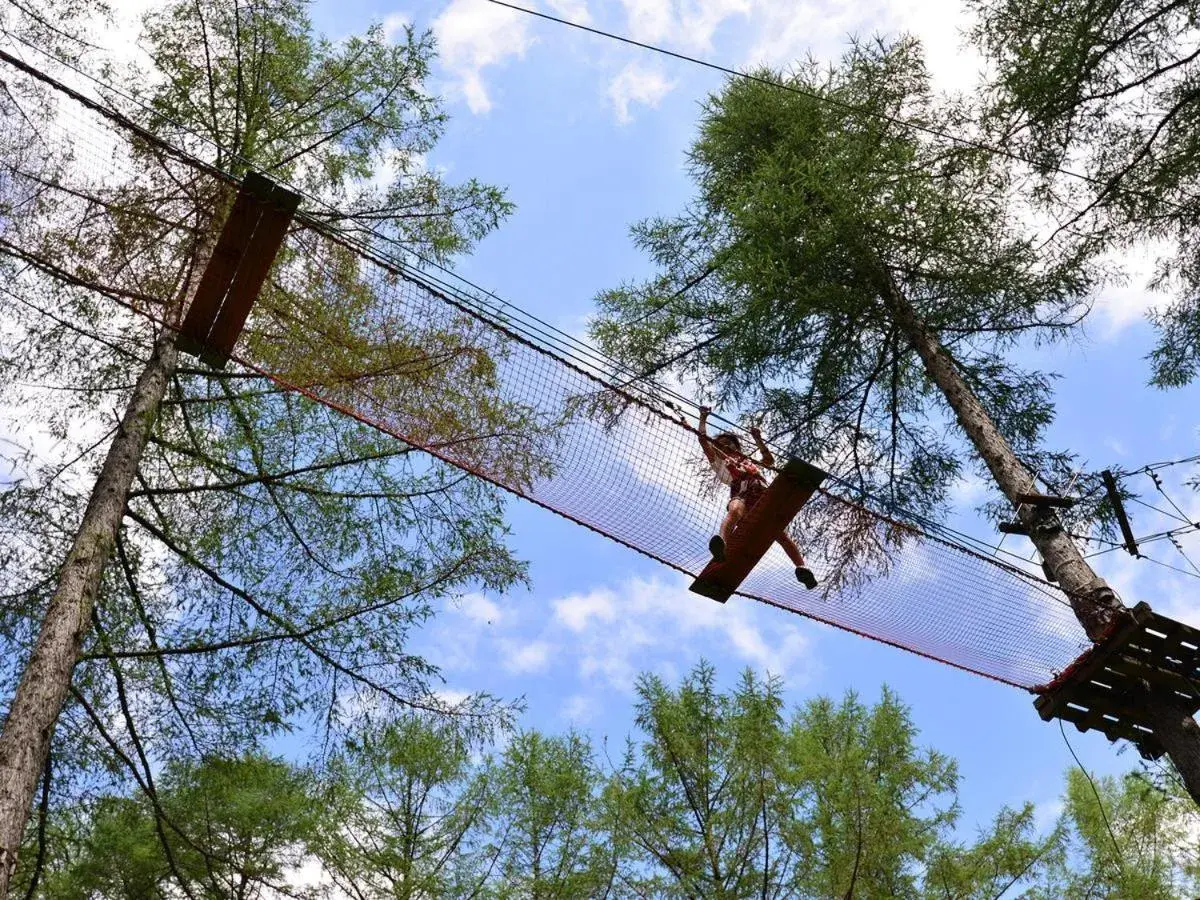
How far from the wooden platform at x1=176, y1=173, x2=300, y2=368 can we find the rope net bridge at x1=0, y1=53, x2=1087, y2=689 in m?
0.12

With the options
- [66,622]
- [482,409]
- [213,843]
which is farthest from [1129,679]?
[213,843]

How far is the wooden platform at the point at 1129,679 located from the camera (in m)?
5.04

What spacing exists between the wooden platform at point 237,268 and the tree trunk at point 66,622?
105cm

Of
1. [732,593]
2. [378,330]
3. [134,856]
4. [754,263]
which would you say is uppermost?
[754,263]

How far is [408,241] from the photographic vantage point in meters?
7.54

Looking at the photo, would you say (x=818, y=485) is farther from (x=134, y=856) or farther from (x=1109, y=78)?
(x=134, y=856)

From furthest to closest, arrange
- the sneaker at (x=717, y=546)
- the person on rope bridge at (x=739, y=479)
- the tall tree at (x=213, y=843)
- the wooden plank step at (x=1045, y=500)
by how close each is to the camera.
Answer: the tall tree at (x=213, y=843) < the wooden plank step at (x=1045, y=500) < the person on rope bridge at (x=739, y=479) < the sneaker at (x=717, y=546)

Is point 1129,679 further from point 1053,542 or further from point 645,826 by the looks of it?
point 645,826

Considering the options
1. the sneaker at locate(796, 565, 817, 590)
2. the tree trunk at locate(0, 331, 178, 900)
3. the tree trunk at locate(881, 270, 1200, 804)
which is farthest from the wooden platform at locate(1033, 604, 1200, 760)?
the tree trunk at locate(0, 331, 178, 900)

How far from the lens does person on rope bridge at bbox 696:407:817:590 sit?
5.04 meters

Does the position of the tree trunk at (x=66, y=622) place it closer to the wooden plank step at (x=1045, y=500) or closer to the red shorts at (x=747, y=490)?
the red shorts at (x=747, y=490)

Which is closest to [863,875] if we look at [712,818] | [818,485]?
[712,818]

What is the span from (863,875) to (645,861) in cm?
148

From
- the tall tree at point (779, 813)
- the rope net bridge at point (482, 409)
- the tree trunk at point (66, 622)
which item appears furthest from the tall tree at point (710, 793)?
the tree trunk at point (66, 622)
